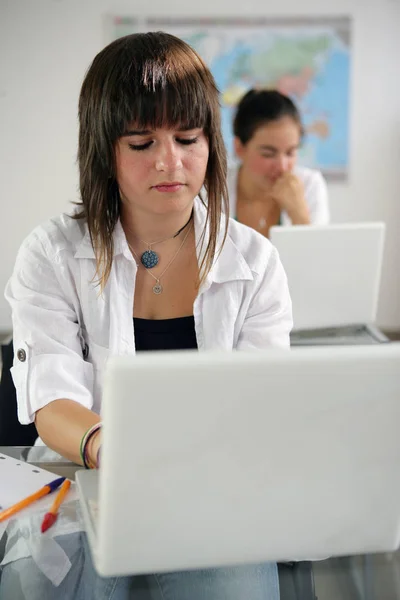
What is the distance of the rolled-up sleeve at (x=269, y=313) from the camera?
1.53 m

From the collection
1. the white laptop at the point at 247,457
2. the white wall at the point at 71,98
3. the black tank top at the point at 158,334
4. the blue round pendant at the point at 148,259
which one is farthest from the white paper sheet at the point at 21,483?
the white wall at the point at 71,98

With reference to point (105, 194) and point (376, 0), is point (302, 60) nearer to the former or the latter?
point (376, 0)

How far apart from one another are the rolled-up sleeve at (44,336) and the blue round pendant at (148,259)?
0.15m

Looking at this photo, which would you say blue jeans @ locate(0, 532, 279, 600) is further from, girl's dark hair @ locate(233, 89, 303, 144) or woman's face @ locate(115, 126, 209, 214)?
girl's dark hair @ locate(233, 89, 303, 144)

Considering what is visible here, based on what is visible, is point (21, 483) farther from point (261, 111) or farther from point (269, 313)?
point (261, 111)

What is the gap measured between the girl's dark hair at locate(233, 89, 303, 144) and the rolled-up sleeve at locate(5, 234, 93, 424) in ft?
4.99

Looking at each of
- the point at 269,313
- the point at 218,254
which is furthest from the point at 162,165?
the point at 269,313

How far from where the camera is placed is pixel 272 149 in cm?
286

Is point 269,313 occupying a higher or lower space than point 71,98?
lower

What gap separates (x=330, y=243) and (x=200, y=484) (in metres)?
1.37

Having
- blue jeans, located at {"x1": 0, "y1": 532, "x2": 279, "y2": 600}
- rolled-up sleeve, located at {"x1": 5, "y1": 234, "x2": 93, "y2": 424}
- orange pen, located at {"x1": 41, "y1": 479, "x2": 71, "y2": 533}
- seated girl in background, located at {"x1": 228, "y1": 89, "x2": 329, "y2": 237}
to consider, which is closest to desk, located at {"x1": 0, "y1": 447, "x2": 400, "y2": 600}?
blue jeans, located at {"x1": 0, "y1": 532, "x2": 279, "y2": 600}

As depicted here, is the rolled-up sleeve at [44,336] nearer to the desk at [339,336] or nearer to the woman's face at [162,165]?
the woman's face at [162,165]

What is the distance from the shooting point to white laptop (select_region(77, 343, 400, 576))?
769mm

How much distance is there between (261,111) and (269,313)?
1483 mm
